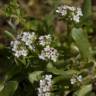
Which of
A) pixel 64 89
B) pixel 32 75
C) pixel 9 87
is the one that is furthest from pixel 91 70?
pixel 9 87

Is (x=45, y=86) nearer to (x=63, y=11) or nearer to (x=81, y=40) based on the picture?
(x=81, y=40)

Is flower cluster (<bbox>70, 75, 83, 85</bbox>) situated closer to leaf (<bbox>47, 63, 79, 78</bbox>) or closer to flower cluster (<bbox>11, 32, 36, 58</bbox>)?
leaf (<bbox>47, 63, 79, 78</bbox>)

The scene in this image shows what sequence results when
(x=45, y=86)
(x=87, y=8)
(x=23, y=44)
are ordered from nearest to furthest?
1. (x=45, y=86)
2. (x=23, y=44)
3. (x=87, y=8)

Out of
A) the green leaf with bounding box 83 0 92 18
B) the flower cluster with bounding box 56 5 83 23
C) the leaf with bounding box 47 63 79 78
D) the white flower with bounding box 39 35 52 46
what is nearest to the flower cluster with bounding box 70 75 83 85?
the leaf with bounding box 47 63 79 78

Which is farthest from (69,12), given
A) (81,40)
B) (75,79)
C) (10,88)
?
(10,88)

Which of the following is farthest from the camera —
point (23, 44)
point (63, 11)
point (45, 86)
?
point (63, 11)
